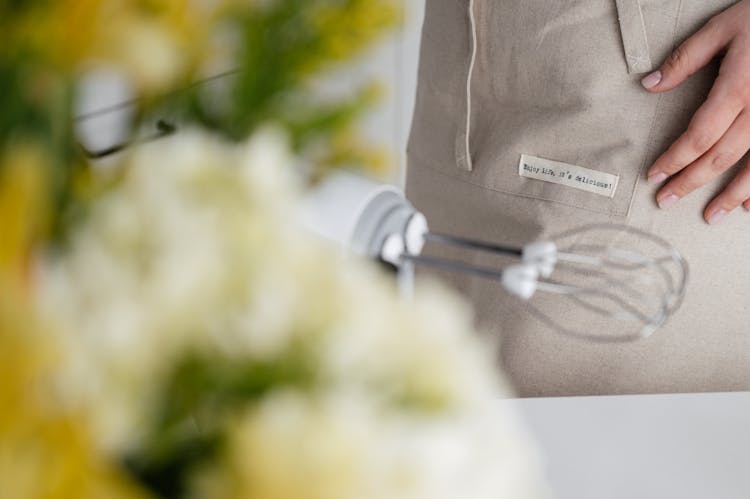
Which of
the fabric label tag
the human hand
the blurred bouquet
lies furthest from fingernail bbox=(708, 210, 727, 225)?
the blurred bouquet

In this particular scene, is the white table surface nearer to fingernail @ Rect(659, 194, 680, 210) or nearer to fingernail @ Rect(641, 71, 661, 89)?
fingernail @ Rect(659, 194, 680, 210)

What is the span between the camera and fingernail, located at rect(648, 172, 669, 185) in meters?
0.80

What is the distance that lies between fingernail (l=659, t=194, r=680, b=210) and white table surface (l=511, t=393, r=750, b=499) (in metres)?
0.20

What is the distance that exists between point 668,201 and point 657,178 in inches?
1.1

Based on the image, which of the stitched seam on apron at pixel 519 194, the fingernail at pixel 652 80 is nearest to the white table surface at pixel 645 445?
the stitched seam on apron at pixel 519 194

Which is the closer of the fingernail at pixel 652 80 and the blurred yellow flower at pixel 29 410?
the blurred yellow flower at pixel 29 410

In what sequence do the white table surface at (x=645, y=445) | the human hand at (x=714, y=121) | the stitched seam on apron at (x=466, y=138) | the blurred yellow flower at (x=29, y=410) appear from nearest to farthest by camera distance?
1. the blurred yellow flower at (x=29, y=410)
2. the white table surface at (x=645, y=445)
3. the human hand at (x=714, y=121)
4. the stitched seam on apron at (x=466, y=138)

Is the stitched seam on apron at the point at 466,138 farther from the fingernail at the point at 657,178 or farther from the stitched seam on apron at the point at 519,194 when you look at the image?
the fingernail at the point at 657,178

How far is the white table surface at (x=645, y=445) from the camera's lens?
615 millimetres

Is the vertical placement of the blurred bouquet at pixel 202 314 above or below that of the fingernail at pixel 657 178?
above

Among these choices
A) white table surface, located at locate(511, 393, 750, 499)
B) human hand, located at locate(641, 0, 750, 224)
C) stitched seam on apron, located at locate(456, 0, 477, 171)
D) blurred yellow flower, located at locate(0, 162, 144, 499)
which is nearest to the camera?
blurred yellow flower, located at locate(0, 162, 144, 499)

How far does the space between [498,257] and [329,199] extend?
2.03 ft

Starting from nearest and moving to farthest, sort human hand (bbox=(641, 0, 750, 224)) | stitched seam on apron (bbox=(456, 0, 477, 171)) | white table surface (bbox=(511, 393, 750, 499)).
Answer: white table surface (bbox=(511, 393, 750, 499)) → human hand (bbox=(641, 0, 750, 224)) → stitched seam on apron (bbox=(456, 0, 477, 171))

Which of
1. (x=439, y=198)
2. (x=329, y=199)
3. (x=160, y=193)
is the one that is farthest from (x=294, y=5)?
(x=439, y=198)
